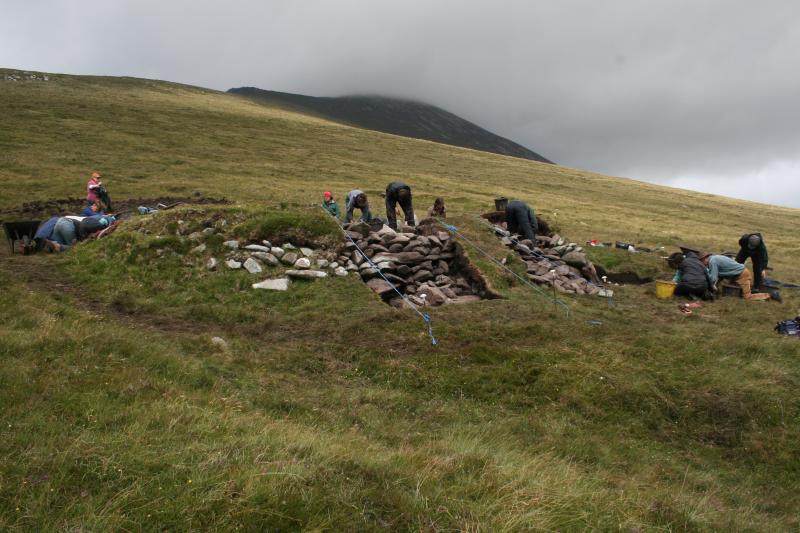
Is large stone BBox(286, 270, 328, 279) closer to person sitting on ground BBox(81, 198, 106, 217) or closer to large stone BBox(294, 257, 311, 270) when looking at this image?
large stone BBox(294, 257, 311, 270)

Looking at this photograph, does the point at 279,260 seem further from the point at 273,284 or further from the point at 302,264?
the point at 273,284

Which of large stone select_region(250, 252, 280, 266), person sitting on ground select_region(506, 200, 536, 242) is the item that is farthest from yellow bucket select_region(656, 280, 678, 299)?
large stone select_region(250, 252, 280, 266)

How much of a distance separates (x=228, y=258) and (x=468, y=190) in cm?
3202

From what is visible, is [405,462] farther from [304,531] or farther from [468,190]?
[468,190]

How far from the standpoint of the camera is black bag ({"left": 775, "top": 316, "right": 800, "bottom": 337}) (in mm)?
11281

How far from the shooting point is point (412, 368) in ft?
29.6

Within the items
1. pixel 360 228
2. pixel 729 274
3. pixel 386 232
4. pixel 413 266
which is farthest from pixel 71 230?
pixel 729 274

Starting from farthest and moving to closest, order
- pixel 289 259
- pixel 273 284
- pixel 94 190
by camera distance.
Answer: pixel 94 190 < pixel 289 259 < pixel 273 284

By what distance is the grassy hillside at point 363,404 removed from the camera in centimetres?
378

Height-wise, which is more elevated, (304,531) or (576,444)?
(304,531)

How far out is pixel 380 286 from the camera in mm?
13383

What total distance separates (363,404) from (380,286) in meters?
6.07

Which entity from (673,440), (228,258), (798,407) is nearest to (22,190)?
(228,258)

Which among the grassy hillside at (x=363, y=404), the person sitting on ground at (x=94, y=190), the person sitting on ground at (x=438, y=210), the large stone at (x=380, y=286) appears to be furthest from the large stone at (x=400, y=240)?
the person sitting on ground at (x=94, y=190)
